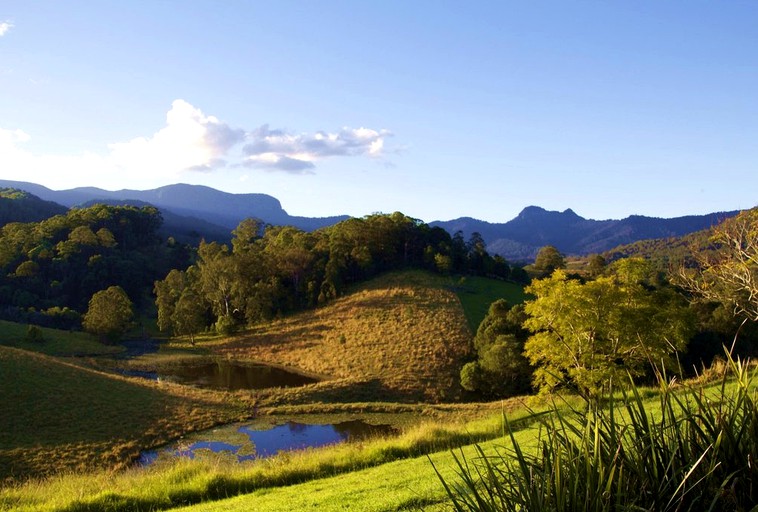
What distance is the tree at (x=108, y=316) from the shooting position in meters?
60.7

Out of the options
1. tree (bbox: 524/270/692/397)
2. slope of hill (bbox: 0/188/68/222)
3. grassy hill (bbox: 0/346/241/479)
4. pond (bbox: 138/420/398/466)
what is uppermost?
slope of hill (bbox: 0/188/68/222)

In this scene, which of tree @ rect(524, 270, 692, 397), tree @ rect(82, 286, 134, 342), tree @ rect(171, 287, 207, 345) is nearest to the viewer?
tree @ rect(524, 270, 692, 397)

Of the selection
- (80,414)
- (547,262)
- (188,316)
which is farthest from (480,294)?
(80,414)

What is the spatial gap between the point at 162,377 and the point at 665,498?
52.3m

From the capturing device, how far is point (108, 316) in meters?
60.7

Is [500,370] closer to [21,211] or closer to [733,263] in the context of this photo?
[733,263]

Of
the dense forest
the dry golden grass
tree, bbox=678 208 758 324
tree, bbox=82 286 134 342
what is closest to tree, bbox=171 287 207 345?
the dense forest

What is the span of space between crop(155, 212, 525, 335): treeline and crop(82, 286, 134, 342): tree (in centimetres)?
727

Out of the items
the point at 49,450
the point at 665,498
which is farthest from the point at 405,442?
the point at 49,450

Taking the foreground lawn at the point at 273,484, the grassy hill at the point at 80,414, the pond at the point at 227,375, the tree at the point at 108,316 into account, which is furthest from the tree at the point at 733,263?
the tree at the point at 108,316

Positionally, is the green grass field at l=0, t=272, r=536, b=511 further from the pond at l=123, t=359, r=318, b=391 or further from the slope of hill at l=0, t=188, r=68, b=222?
the slope of hill at l=0, t=188, r=68, b=222

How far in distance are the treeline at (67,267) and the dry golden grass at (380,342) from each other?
35061mm

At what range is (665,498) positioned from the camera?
140 inches

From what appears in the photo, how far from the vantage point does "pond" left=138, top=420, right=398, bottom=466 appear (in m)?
26.4
